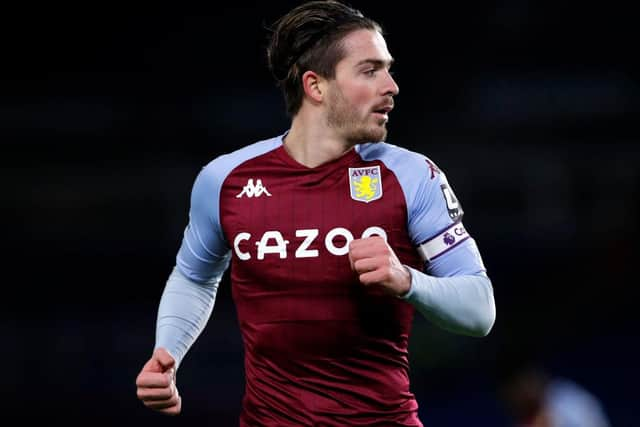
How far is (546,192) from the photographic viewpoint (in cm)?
831

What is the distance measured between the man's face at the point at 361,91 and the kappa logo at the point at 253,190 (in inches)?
10.4

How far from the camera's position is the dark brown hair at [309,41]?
2.89 metres

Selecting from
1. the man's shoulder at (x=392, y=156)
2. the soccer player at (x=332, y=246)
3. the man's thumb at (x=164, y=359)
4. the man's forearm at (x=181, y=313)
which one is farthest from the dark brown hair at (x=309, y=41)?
the man's thumb at (x=164, y=359)

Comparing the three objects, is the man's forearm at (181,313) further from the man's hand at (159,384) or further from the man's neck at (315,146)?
the man's neck at (315,146)

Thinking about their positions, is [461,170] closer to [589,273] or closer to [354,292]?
[589,273]

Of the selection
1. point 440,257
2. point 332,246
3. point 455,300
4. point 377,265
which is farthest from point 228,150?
point 377,265

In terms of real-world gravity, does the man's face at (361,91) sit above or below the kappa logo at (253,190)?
above

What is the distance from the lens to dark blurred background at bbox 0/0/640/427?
7.41m

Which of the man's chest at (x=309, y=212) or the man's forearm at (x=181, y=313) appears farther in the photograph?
the man's forearm at (x=181, y=313)

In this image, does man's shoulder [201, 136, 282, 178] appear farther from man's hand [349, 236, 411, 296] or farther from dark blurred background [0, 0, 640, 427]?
dark blurred background [0, 0, 640, 427]

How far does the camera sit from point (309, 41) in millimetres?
2943

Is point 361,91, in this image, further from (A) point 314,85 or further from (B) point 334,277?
(B) point 334,277

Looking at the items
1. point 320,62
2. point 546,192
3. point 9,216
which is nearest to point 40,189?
point 9,216

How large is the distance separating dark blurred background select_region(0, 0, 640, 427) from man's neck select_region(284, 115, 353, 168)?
4459 mm
